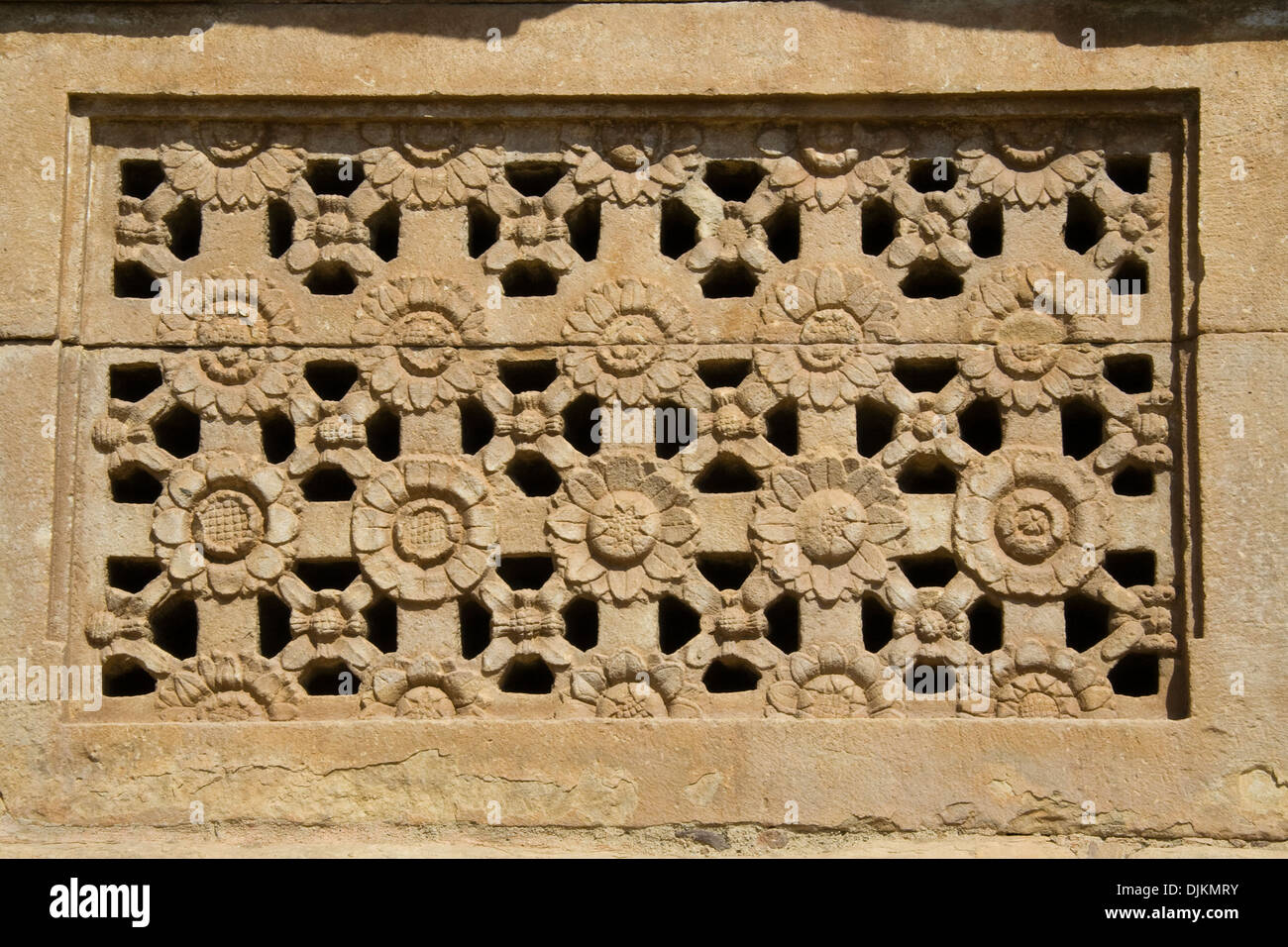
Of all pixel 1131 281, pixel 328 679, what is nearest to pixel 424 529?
pixel 328 679

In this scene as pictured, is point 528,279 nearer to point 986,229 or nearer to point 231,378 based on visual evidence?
point 231,378

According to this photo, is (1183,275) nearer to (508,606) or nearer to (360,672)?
(508,606)

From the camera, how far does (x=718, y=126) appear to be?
15.4ft

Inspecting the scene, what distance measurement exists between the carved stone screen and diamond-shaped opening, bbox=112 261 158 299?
0.05ft

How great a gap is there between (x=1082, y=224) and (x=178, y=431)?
304 cm

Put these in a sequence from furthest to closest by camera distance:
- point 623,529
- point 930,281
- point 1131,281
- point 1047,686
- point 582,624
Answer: point 930,281 < point 582,624 < point 1131,281 < point 623,529 < point 1047,686

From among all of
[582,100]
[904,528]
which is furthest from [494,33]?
[904,528]

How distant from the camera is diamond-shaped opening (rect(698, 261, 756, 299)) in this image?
15.2ft

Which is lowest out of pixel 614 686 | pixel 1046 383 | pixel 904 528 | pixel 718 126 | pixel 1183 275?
pixel 614 686

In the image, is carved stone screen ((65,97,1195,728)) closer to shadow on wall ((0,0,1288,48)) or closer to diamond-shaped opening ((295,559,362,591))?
diamond-shaped opening ((295,559,362,591))

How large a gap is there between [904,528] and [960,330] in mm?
650

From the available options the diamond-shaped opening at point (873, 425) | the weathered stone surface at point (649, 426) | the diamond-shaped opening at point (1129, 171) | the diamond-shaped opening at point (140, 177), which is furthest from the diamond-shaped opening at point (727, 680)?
the diamond-shaped opening at point (140, 177)

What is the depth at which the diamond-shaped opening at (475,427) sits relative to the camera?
463cm

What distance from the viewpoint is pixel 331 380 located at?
15.8ft
